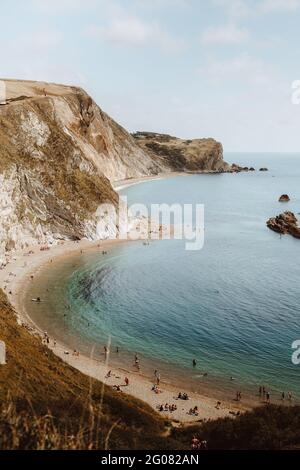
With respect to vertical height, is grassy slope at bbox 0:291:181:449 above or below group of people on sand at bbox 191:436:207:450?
above

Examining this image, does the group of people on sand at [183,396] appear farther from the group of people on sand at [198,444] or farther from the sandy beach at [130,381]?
the group of people on sand at [198,444]

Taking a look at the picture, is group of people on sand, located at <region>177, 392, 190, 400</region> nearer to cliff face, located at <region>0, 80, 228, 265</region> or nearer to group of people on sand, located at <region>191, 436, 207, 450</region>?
group of people on sand, located at <region>191, 436, 207, 450</region>

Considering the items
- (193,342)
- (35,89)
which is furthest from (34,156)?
(193,342)

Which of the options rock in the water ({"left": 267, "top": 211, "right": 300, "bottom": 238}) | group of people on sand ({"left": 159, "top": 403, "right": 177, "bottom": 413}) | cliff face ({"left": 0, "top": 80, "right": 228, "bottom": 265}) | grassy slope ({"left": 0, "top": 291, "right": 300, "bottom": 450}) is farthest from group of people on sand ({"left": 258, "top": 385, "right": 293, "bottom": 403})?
rock in the water ({"left": 267, "top": 211, "right": 300, "bottom": 238})

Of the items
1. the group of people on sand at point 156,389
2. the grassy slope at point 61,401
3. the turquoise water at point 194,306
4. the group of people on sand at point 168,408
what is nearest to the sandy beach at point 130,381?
the group of people on sand at point 156,389

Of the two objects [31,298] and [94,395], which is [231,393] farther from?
[31,298]

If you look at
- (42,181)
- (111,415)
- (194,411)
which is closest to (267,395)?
(194,411)

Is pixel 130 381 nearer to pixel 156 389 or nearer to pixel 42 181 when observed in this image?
pixel 156 389
